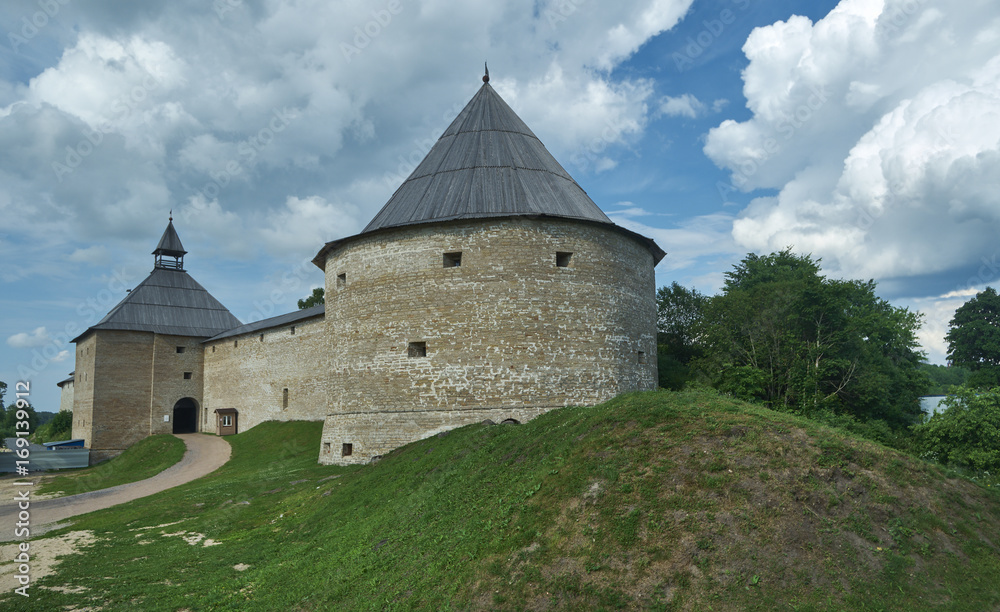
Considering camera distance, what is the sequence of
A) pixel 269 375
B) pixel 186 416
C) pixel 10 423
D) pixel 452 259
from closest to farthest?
pixel 452 259, pixel 269 375, pixel 186 416, pixel 10 423

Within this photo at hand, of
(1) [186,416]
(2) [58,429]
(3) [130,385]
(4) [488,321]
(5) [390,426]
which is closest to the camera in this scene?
(4) [488,321]

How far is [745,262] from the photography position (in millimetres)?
36250

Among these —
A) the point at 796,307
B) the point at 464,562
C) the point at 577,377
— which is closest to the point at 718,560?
the point at 464,562

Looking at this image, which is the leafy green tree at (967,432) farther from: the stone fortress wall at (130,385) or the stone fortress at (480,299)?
the stone fortress wall at (130,385)

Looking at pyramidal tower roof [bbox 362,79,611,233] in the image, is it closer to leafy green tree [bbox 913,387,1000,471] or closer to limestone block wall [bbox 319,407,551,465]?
limestone block wall [bbox 319,407,551,465]

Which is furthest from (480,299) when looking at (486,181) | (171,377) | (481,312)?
(171,377)

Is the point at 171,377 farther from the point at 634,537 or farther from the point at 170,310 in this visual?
the point at 634,537

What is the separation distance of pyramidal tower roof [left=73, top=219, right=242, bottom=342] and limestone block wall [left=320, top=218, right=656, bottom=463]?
901 inches

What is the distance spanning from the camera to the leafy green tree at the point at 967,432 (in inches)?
574

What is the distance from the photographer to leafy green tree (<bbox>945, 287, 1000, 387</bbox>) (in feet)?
124

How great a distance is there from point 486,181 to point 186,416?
27.7 metres

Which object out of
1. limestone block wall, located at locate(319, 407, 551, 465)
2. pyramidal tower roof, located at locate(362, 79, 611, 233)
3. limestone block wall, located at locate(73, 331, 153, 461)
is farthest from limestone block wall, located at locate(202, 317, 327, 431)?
pyramidal tower roof, located at locate(362, 79, 611, 233)

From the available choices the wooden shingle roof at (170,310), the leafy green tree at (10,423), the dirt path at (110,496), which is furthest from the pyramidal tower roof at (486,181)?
the leafy green tree at (10,423)

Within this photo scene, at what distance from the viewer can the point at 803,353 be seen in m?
24.0
